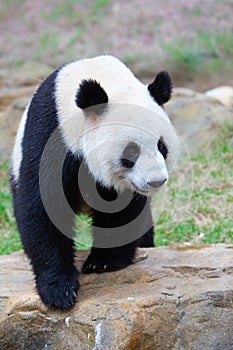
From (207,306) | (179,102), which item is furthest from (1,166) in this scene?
(207,306)

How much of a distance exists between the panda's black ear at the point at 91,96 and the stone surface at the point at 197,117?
3.87 meters

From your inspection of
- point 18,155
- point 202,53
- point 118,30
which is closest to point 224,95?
point 202,53

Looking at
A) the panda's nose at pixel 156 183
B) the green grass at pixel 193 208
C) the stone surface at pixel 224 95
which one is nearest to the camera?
the panda's nose at pixel 156 183

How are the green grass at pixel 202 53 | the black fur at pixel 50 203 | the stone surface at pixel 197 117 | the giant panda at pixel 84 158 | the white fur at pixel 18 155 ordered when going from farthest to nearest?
the green grass at pixel 202 53, the stone surface at pixel 197 117, the white fur at pixel 18 155, the black fur at pixel 50 203, the giant panda at pixel 84 158

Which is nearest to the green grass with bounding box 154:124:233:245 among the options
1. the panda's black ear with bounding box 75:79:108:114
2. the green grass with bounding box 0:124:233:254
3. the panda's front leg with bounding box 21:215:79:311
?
the green grass with bounding box 0:124:233:254

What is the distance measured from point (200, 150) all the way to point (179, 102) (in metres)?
0.88

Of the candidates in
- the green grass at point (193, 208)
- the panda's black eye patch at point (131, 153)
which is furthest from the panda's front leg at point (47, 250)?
the green grass at point (193, 208)

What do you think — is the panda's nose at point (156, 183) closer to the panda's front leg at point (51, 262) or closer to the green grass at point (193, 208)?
the panda's front leg at point (51, 262)

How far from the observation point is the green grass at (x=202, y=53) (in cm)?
1166

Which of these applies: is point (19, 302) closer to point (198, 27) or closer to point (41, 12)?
point (198, 27)

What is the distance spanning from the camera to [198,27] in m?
12.2

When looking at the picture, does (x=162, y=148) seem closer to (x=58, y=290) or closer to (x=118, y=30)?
(x=58, y=290)

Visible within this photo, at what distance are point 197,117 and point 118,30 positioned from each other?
213 inches

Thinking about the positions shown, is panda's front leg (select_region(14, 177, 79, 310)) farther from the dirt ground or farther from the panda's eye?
the dirt ground
